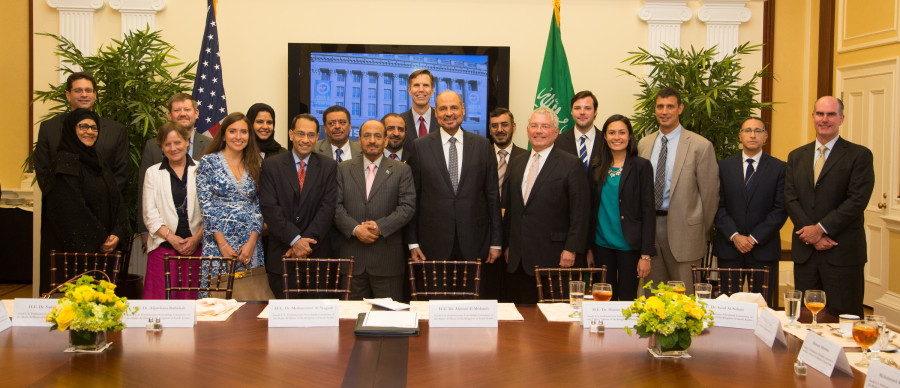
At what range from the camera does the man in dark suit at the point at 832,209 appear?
445 cm

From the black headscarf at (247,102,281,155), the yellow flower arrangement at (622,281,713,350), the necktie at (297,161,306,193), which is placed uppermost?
the black headscarf at (247,102,281,155)

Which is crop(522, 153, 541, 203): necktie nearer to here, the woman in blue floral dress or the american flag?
the woman in blue floral dress

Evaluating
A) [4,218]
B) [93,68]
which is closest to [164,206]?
[93,68]

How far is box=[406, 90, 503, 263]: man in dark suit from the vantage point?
177 inches

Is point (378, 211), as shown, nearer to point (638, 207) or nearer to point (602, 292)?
point (638, 207)

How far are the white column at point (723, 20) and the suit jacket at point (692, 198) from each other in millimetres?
A: 2279

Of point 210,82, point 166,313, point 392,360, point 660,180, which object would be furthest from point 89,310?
point 210,82

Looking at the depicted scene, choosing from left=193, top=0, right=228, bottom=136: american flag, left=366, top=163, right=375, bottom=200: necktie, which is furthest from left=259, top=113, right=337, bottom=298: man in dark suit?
left=193, top=0, right=228, bottom=136: american flag

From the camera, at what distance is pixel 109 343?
2.38 m

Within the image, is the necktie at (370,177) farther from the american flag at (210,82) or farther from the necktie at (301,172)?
the american flag at (210,82)

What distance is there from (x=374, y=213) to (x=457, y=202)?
1.70ft

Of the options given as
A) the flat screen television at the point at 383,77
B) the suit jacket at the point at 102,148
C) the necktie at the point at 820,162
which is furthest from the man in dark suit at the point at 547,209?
the suit jacket at the point at 102,148

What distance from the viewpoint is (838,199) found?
4.52 meters

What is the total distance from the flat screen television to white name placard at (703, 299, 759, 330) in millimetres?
3936
